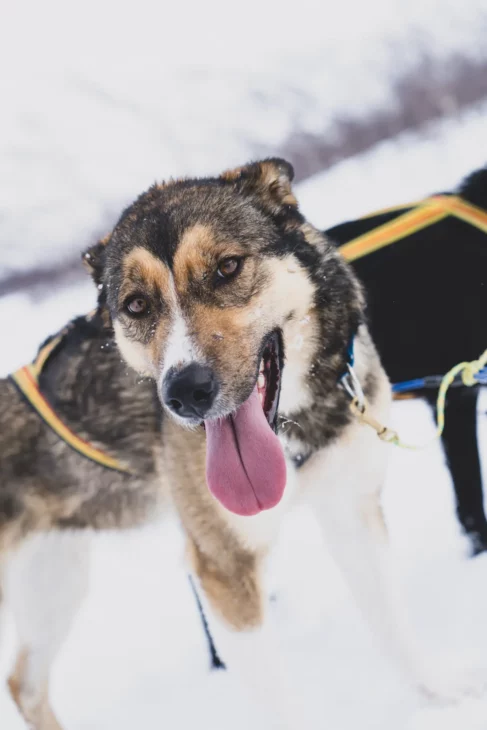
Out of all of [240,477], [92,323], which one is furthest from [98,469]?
[240,477]

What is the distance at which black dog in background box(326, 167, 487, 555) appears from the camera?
229cm

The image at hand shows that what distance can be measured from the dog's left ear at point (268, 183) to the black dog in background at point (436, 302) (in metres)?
0.56

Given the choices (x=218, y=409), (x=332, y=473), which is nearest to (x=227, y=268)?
(x=218, y=409)

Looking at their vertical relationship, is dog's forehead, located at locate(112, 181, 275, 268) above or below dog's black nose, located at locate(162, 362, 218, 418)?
above

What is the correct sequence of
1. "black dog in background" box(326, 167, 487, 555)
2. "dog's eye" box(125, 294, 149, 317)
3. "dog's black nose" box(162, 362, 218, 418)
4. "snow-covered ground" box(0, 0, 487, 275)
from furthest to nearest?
"snow-covered ground" box(0, 0, 487, 275), "black dog in background" box(326, 167, 487, 555), "dog's eye" box(125, 294, 149, 317), "dog's black nose" box(162, 362, 218, 418)

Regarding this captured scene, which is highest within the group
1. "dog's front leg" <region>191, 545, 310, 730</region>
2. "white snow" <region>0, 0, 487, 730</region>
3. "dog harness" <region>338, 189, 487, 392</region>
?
"white snow" <region>0, 0, 487, 730</region>

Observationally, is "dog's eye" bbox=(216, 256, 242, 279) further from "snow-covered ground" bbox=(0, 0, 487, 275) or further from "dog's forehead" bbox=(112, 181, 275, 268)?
"snow-covered ground" bbox=(0, 0, 487, 275)

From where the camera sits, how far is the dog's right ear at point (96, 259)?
6.11ft

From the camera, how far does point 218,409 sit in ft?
4.67

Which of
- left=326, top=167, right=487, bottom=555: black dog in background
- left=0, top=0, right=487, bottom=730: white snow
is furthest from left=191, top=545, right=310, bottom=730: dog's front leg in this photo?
left=0, top=0, right=487, bottom=730: white snow

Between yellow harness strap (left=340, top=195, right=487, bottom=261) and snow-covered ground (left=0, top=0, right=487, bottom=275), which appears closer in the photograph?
yellow harness strap (left=340, top=195, right=487, bottom=261)

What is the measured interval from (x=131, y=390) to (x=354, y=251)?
2.70 ft

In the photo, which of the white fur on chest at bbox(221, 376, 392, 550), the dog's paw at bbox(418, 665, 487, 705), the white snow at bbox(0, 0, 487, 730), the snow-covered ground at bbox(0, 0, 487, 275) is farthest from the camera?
the snow-covered ground at bbox(0, 0, 487, 275)

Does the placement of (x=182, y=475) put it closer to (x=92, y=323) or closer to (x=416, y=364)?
(x=92, y=323)
